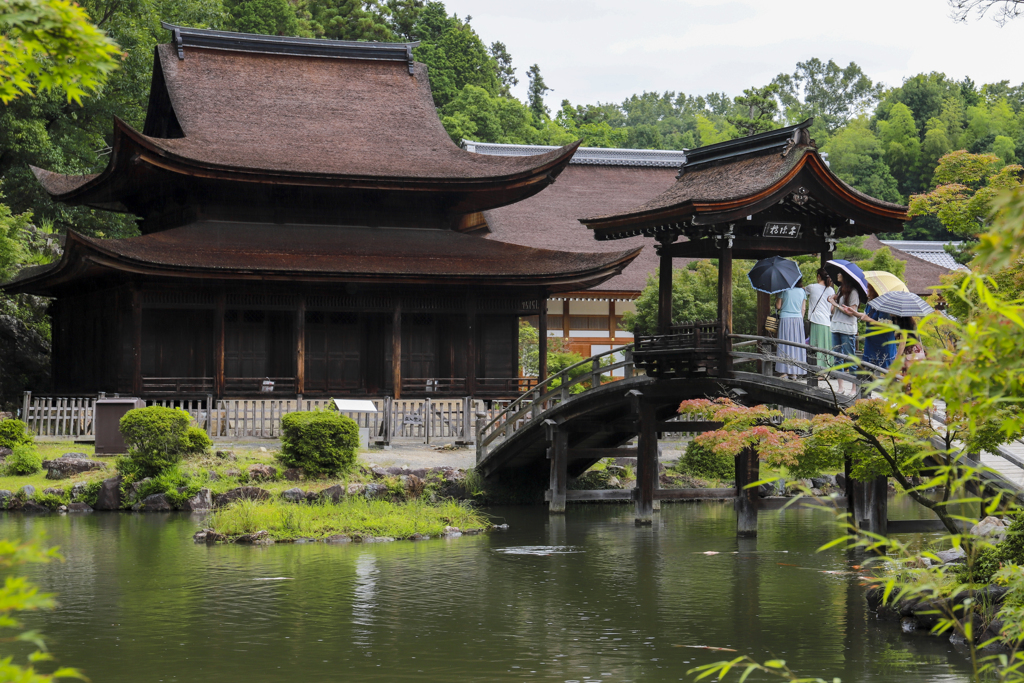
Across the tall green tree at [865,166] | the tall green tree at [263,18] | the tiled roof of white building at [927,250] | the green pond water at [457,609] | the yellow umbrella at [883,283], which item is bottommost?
the green pond water at [457,609]

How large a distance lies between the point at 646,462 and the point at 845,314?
5.41 meters

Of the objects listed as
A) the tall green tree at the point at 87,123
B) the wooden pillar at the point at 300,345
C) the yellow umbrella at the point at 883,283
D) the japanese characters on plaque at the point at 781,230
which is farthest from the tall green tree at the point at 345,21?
the yellow umbrella at the point at 883,283

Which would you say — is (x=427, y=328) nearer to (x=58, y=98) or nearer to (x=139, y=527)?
(x=139, y=527)

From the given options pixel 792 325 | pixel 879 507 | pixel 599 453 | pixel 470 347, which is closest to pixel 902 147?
pixel 470 347

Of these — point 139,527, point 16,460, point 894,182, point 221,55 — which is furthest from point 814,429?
point 894,182

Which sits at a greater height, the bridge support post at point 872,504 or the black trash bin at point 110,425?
the black trash bin at point 110,425

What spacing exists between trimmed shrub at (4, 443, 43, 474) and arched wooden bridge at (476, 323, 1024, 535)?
8.88 metres

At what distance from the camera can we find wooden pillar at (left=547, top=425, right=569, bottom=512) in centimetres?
2216

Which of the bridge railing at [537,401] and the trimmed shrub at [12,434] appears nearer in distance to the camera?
the bridge railing at [537,401]

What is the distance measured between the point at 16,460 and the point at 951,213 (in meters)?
17.8

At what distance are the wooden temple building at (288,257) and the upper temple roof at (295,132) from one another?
7cm

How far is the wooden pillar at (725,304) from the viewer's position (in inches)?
724

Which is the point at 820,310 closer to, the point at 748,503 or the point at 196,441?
the point at 748,503

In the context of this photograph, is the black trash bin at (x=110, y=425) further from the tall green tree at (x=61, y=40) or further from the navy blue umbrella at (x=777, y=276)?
the tall green tree at (x=61, y=40)
